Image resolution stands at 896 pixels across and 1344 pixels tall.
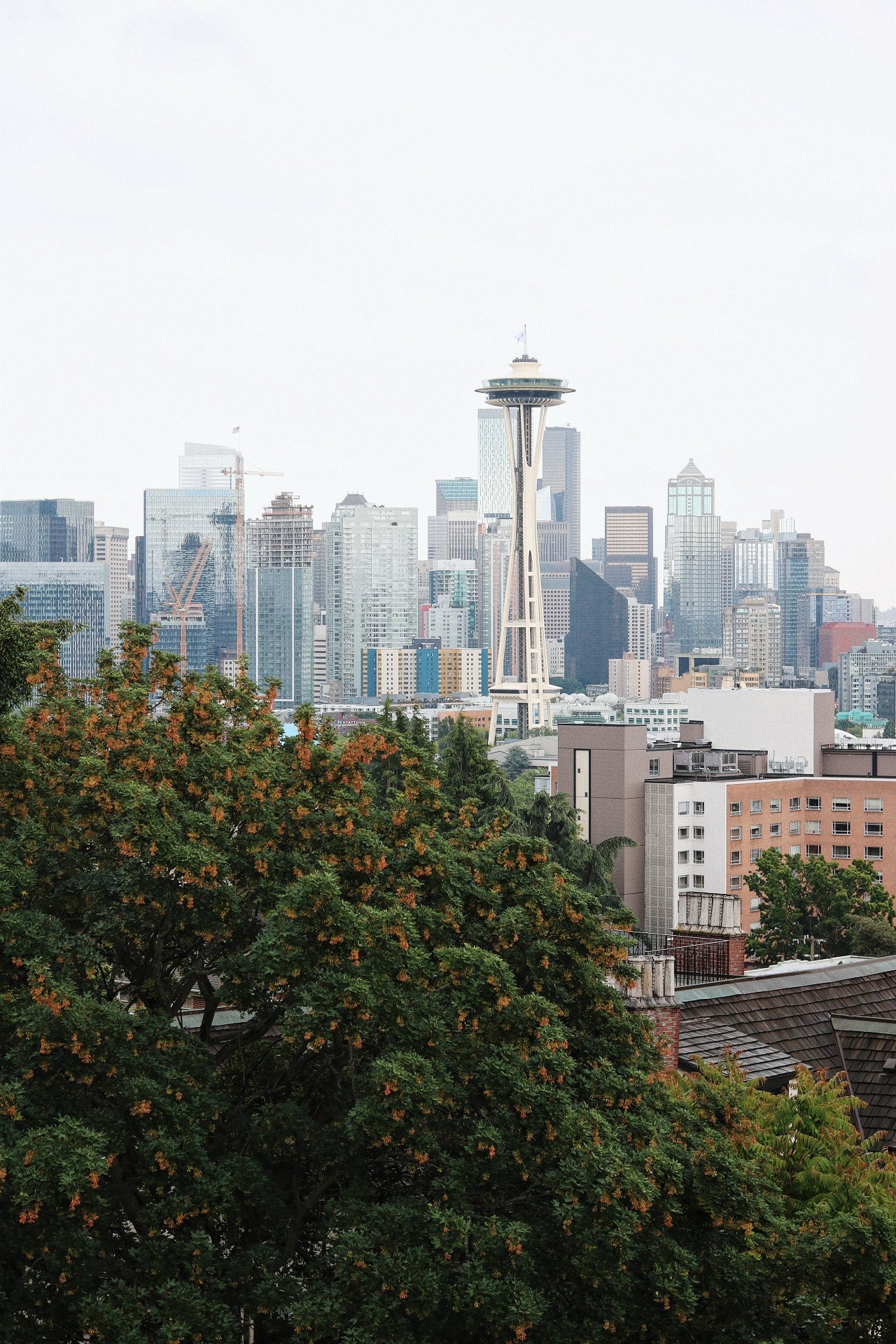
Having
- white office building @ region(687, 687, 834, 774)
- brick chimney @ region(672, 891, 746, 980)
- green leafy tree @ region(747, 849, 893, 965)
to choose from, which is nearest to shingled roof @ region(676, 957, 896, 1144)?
brick chimney @ region(672, 891, 746, 980)

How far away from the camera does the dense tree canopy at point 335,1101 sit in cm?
1508

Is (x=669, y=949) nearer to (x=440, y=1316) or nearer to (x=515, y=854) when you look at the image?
(x=515, y=854)

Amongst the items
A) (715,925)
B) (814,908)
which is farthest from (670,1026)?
(814,908)

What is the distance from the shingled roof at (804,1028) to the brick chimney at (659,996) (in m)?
0.53

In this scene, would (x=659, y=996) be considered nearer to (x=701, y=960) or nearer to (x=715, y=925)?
(x=701, y=960)

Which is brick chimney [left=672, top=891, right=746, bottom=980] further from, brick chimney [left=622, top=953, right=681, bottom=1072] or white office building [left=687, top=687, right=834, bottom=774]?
white office building [left=687, top=687, right=834, bottom=774]

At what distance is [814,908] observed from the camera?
75188 millimetres

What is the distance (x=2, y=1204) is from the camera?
15398 millimetres

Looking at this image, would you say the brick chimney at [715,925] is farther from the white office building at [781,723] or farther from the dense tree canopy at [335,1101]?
the white office building at [781,723]

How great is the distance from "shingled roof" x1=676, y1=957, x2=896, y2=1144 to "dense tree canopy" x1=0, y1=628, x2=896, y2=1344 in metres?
8.21

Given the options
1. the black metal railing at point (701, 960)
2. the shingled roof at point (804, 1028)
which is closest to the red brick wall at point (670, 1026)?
the shingled roof at point (804, 1028)

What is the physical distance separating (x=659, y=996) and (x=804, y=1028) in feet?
18.4

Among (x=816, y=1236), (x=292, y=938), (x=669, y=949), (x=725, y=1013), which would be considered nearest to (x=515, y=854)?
(x=292, y=938)

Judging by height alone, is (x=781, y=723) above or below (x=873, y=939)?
above
